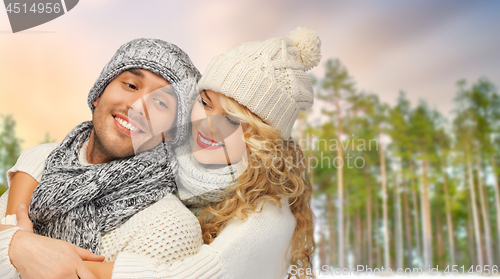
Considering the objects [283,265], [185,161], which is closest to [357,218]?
[283,265]

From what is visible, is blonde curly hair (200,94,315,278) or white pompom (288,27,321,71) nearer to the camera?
blonde curly hair (200,94,315,278)

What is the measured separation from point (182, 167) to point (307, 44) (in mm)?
792

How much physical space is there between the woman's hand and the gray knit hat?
1.96ft

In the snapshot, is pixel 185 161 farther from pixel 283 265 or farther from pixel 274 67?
pixel 283 265

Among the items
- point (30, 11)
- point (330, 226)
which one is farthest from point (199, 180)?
point (330, 226)

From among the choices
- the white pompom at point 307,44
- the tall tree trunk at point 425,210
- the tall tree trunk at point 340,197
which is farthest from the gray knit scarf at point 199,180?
the tall tree trunk at point 425,210

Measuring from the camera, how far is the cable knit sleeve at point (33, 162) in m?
1.50

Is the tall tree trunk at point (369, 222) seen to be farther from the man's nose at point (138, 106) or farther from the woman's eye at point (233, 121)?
the man's nose at point (138, 106)

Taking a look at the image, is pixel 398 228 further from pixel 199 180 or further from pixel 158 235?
pixel 158 235

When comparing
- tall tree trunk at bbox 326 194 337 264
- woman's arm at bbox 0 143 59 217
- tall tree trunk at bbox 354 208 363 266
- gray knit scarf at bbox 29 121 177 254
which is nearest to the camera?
gray knit scarf at bbox 29 121 177 254

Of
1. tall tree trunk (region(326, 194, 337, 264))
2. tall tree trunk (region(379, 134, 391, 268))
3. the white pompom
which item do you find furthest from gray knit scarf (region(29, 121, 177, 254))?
tall tree trunk (region(326, 194, 337, 264))

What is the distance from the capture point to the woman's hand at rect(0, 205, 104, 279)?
1002 millimetres

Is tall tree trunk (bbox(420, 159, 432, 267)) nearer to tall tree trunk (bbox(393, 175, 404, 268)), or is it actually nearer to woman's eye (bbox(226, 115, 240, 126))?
tall tree trunk (bbox(393, 175, 404, 268))

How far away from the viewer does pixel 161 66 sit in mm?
1387
